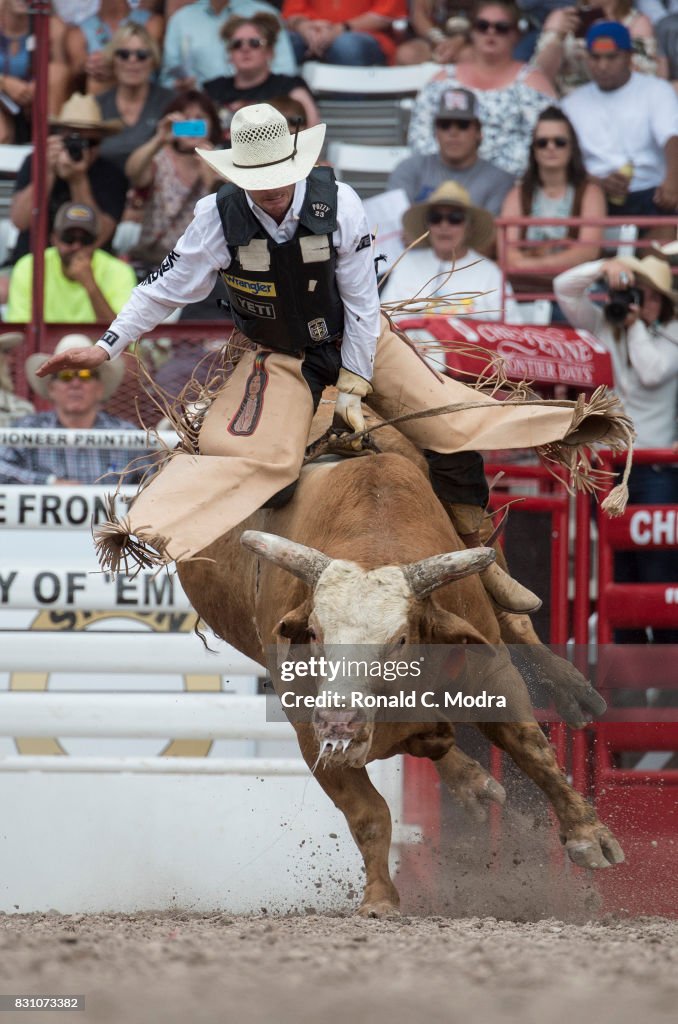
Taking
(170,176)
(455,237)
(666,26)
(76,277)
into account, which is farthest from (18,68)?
(666,26)

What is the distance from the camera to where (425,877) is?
538 cm

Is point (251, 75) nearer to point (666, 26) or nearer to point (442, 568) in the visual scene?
point (666, 26)

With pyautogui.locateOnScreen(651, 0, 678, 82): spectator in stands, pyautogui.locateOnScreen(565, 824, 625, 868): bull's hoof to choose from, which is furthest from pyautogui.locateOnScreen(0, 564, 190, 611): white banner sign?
pyautogui.locateOnScreen(651, 0, 678, 82): spectator in stands

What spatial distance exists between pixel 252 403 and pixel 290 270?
49 centimetres

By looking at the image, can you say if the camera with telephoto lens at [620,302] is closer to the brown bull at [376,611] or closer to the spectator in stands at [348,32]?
the spectator in stands at [348,32]

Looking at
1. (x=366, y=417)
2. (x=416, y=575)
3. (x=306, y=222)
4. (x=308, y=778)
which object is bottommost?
(x=308, y=778)

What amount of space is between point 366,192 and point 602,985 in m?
7.52

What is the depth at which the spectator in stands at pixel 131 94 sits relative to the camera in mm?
9398

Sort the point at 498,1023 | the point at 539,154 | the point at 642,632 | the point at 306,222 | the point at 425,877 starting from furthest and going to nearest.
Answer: the point at 539,154, the point at 642,632, the point at 425,877, the point at 306,222, the point at 498,1023

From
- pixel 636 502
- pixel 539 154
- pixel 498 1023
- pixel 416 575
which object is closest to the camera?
pixel 498 1023

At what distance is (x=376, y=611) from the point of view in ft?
13.4

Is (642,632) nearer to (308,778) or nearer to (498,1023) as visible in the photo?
(308,778)

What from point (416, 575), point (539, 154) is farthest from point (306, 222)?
point (539, 154)

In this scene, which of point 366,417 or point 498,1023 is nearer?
point 498,1023
